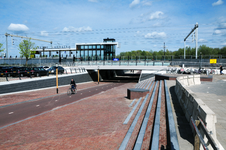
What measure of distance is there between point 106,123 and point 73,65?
44.4 metres

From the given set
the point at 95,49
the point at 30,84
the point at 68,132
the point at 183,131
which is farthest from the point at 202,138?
the point at 95,49

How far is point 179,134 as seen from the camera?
5871mm

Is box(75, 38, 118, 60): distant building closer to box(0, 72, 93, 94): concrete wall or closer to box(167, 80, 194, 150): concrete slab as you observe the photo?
box(0, 72, 93, 94): concrete wall

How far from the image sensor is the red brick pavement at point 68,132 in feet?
22.1

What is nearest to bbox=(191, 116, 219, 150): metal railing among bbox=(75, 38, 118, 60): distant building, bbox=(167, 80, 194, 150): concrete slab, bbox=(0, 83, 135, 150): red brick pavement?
bbox=(167, 80, 194, 150): concrete slab

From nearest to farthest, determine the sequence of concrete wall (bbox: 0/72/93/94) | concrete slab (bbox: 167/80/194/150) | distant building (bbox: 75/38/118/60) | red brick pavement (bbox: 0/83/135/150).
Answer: concrete slab (bbox: 167/80/194/150), red brick pavement (bbox: 0/83/135/150), concrete wall (bbox: 0/72/93/94), distant building (bbox: 75/38/118/60)

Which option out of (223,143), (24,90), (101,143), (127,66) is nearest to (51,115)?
(101,143)

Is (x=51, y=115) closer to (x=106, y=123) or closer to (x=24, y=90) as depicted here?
(x=106, y=123)

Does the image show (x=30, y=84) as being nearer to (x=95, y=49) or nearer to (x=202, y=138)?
(x=202, y=138)

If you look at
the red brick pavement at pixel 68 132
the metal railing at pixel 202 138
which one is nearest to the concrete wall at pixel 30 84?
the red brick pavement at pixel 68 132

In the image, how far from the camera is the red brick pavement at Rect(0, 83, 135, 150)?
22.1 ft

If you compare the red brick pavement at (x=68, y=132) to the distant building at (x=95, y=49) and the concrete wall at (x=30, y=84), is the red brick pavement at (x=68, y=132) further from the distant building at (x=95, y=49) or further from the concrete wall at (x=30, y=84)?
the distant building at (x=95, y=49)

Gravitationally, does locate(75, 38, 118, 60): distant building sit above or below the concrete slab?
above

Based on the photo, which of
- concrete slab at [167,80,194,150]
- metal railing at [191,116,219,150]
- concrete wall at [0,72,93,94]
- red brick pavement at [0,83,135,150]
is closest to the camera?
metal railing at [191,116,219,150]
